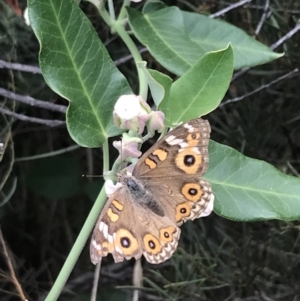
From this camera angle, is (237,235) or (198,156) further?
(237,235)

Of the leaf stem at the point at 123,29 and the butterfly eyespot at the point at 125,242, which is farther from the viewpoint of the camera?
the leaf stem at the point at 123,29

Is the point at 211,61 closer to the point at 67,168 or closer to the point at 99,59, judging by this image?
the point at 99,59

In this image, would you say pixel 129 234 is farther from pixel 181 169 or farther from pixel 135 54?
pixel 135 54

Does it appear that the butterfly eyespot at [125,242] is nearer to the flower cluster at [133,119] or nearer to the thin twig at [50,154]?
the flower cluster at [133,119]

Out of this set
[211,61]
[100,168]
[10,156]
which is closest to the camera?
[211,61]

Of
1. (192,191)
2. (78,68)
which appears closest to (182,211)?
(192,191)

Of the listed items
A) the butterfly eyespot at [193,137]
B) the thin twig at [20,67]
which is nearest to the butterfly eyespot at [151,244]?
the butterfly eyespot at [193,137]

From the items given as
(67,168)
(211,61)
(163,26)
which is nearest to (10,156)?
(67,168)

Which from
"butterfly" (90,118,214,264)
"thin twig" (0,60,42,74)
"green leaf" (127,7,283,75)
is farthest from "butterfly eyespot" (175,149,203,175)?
"thin twig" (0,60,42,74)
